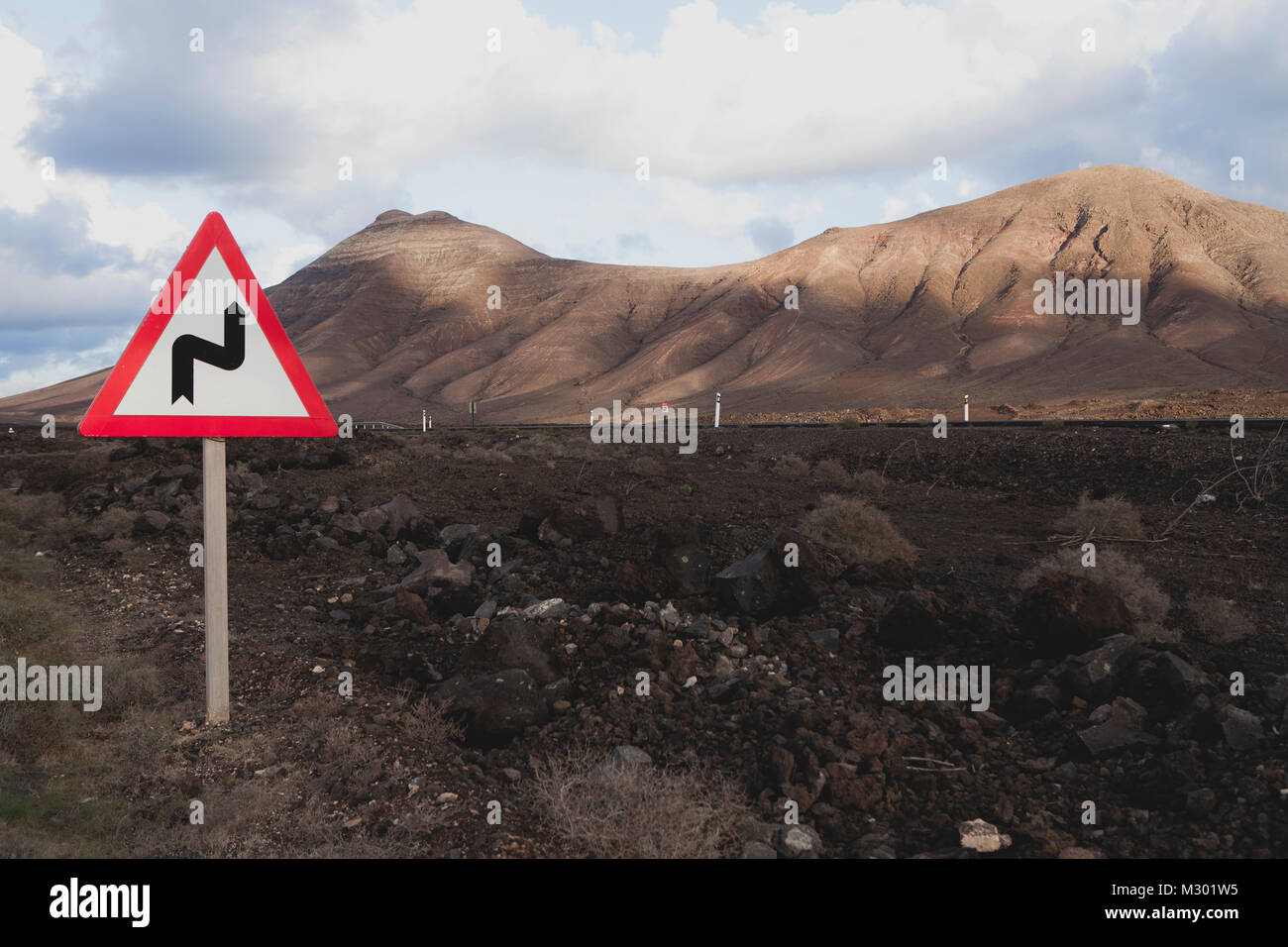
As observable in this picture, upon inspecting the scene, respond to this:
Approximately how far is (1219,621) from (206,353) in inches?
249

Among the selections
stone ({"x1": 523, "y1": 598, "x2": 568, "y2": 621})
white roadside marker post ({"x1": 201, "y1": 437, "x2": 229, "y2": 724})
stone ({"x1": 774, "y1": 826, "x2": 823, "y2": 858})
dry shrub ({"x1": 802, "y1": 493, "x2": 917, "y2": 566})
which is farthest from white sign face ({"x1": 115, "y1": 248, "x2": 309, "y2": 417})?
dry shrub ({"x1": 802, "y1": 493, "x2": 917, "y2": 566})

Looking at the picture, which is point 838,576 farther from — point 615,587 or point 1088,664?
point 1088,664

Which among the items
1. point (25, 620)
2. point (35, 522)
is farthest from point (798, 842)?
point (35, 522)

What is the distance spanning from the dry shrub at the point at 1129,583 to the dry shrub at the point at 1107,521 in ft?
4.04

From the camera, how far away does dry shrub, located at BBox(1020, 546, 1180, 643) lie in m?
5.20

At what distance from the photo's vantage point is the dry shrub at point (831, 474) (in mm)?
12172

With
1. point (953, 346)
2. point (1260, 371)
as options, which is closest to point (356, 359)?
point (953, 346)

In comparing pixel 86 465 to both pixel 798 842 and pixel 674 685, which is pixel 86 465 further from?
pixel 798 842

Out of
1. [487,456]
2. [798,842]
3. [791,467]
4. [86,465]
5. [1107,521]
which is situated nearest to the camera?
[798,842]

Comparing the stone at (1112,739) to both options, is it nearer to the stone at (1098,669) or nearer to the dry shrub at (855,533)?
the stone at (1098,669)

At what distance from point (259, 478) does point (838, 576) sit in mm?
8096

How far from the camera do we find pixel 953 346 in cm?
6369

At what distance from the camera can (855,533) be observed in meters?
7.78

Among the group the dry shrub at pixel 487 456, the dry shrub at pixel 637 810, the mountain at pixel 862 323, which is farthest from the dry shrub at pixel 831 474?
the mountain at pixel 862 323
